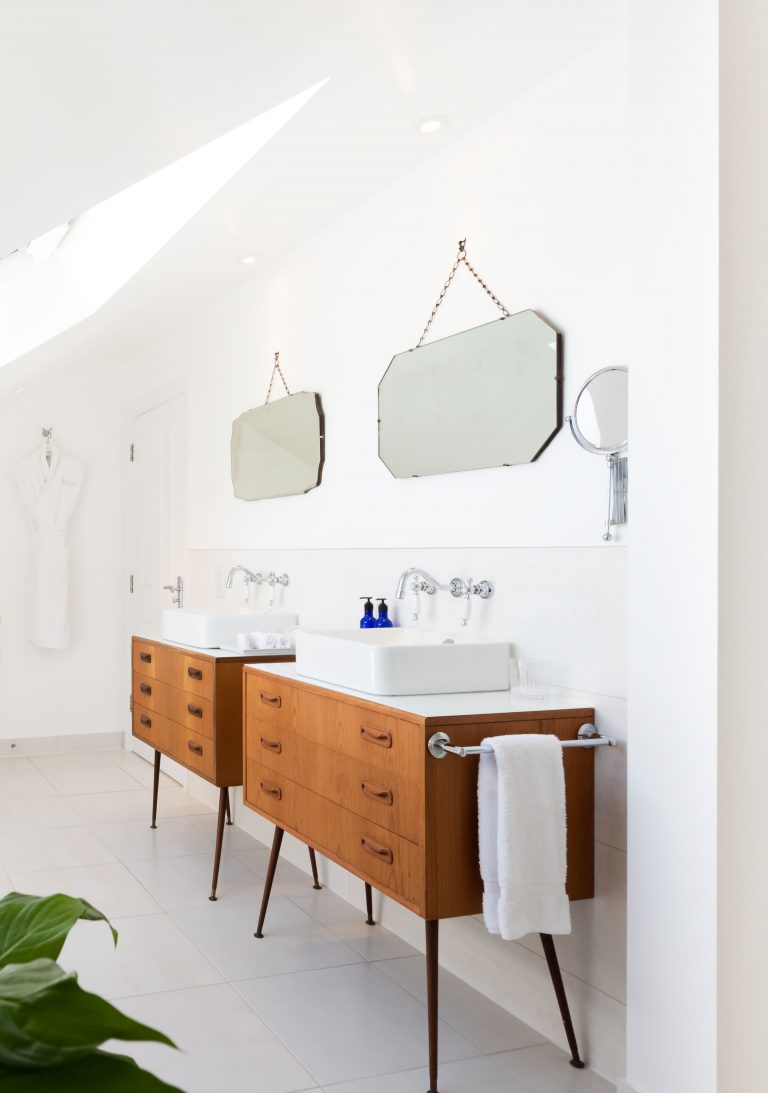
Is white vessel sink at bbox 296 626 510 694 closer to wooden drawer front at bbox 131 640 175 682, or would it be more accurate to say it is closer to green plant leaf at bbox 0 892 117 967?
wooden drawer front at bbox 131 640 175 682

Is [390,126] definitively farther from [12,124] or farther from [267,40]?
[12,124]

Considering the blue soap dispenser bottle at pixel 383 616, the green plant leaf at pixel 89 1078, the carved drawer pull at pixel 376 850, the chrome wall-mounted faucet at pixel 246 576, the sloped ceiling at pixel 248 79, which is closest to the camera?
the green plant leaf at pixel 89 1078

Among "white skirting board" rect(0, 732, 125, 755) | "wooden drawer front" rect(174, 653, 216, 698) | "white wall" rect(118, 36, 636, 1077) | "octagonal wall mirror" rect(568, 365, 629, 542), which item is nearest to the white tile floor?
"white wall" rect(118, 36, 636, 1077)

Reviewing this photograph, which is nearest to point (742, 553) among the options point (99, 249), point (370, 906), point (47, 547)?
point (370, 906)

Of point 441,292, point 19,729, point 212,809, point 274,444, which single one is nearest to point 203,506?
point 274,444

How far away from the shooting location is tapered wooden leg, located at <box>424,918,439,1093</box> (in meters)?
2.28

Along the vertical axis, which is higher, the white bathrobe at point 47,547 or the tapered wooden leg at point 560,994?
the white bathrobe at point 47,547

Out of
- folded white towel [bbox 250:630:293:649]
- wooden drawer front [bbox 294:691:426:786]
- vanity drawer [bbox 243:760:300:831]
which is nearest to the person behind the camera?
wooden drawer front [bbox 294:691:426:786]

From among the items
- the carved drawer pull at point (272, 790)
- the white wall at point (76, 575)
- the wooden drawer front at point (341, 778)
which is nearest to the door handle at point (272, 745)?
the wooden drawer front at point (341, 778)

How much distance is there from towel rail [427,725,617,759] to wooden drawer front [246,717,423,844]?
11 cm

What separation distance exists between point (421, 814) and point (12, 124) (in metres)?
1.64

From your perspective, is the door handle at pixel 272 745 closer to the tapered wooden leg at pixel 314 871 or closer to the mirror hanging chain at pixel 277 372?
the tapered wooden leg at pixel 314 871

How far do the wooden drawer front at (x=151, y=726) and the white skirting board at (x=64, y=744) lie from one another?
5.92ft

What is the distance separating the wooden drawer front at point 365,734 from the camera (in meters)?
2.33
